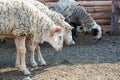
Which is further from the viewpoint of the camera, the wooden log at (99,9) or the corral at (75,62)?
the wooden log at (99,9)

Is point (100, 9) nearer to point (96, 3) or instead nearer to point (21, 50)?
point (96, 3)

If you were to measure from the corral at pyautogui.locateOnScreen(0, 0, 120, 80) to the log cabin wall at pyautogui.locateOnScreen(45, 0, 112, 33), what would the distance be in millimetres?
1730

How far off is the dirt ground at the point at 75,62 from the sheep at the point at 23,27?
0.40m

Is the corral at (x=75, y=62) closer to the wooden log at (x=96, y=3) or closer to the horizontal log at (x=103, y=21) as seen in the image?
the horizontal log at (x=103, y=21)

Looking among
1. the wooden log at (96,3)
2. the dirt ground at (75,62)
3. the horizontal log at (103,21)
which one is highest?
the wooden log at (96,3)

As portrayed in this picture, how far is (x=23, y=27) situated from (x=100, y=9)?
20.7ft

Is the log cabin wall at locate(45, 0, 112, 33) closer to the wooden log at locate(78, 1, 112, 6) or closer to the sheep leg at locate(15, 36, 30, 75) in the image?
the wooden log at locate(78, 1, 112, 6)

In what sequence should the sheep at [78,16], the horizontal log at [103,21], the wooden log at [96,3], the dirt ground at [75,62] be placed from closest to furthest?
1. the dirt ground at [75,62]
2. the sheep at [78,16]
3. the wooden log at [96,3]
4. the horizontal log at [103,21]

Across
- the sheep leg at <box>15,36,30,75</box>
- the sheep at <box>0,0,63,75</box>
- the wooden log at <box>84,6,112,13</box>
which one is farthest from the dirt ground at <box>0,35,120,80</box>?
the wooden log at <box>84,6,112,13</box>

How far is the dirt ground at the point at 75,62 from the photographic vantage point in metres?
7.57

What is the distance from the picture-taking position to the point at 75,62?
8789mm

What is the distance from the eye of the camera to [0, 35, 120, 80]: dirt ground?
7571 mm

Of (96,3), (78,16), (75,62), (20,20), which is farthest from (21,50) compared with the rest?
(96,3)

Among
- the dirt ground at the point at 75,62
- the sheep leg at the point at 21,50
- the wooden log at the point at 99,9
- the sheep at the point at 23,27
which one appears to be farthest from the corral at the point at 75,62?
the wooden log at the point at 99,9
